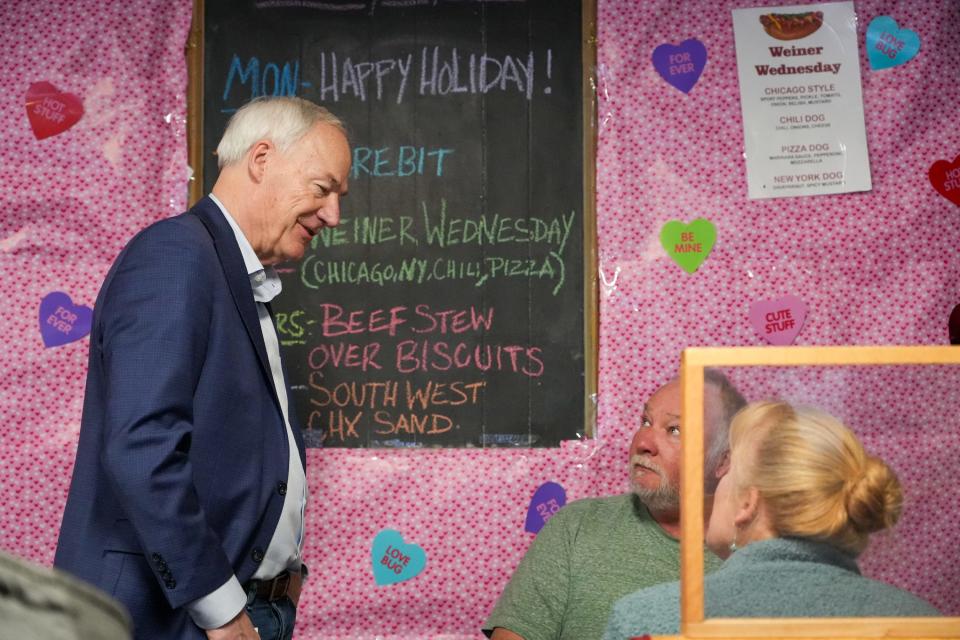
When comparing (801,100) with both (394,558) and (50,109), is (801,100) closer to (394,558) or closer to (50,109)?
(394,558)

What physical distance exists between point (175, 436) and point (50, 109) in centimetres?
162

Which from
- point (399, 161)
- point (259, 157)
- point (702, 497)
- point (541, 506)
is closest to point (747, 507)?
point (702, 497)

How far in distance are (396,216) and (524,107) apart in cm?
44

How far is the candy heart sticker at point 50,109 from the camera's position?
280cm

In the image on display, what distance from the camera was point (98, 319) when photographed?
168 centimetres

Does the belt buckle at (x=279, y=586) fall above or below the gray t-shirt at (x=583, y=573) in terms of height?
above

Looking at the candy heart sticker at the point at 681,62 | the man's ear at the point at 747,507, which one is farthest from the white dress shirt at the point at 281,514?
the candy heart sticker at the point at 681,62

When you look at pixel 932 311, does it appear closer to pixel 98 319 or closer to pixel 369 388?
pixel 369 388

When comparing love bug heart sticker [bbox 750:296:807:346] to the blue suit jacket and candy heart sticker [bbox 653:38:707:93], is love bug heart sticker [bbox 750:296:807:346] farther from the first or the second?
the blue suit jacket

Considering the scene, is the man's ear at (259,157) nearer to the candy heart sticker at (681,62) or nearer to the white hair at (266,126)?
the white hair at (266,126)

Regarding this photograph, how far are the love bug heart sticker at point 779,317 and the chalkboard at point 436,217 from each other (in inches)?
17.3

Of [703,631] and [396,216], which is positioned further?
[396,216]

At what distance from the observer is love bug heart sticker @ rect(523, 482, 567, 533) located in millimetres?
2744

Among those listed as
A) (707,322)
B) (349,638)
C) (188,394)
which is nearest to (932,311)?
(707,322)
